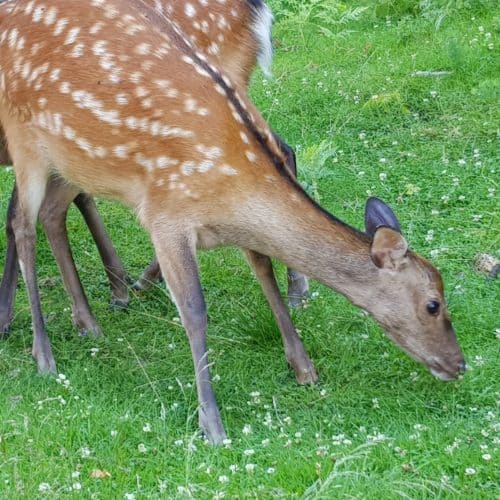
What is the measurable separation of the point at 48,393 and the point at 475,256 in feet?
8.28

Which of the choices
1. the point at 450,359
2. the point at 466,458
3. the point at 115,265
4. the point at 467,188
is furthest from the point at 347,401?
the point at 467,188

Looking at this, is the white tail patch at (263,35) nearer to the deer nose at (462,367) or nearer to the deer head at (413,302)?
the deer head at (413,302)

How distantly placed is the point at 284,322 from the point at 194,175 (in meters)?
0.94

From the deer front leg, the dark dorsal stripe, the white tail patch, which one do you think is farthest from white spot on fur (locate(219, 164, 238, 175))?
the white tail patch

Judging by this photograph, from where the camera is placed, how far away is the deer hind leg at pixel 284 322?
5.52 meters

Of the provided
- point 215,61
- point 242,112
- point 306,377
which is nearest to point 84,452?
point 306,377

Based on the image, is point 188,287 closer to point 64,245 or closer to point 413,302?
point 413,302

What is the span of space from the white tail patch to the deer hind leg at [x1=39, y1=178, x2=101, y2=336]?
4.04 feet

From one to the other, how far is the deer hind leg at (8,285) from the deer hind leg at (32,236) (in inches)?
9.8

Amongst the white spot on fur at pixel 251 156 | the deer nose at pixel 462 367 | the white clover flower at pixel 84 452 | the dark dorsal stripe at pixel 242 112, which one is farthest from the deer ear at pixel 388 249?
the white clover flower at pixel 84 452

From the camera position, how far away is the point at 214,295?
6.42 metres

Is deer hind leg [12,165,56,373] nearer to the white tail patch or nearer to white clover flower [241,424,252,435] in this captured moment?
white clover flower [241,424,252,435]

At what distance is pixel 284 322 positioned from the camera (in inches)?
220

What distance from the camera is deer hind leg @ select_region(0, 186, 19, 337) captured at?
242 inches
